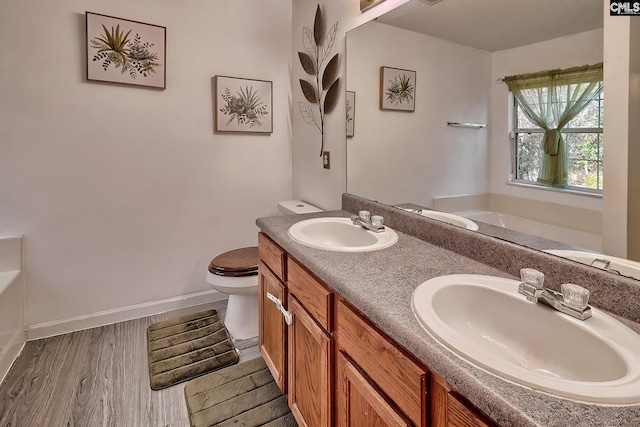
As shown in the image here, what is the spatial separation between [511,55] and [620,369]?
3.00 feet

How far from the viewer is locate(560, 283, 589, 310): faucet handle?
0.73 meters

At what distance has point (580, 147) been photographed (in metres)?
0.90

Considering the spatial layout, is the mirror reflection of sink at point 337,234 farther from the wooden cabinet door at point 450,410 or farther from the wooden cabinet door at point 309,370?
the wooden cabinet door at point 450,410

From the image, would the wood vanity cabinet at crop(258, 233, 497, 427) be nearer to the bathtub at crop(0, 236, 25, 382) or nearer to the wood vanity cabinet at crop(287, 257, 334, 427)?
the wood vanity cabinet at crop(287, 257, 334, 427)

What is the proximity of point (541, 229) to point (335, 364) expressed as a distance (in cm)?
74

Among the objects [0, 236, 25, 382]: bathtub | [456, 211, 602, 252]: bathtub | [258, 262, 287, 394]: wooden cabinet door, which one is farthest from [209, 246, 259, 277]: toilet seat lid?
[456, 211, 602, 252]: bathtub

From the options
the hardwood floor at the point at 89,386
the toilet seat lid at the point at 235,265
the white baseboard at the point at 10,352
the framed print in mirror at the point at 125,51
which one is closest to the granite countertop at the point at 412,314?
the toilet seat lid at the point at 235,265

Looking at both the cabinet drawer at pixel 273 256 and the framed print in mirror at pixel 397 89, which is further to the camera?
the framed print in mirror at pixel 397 89

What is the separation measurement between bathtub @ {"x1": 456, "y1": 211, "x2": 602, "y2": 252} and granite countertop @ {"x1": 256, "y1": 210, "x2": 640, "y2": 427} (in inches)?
6.3

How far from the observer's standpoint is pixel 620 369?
604 millimetres

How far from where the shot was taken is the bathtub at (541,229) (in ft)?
3.00

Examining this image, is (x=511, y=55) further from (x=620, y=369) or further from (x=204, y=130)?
(x=204, y=130)

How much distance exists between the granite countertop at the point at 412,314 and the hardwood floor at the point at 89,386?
965 mm

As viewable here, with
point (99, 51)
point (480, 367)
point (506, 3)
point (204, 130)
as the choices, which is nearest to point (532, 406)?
point (480, 367)
